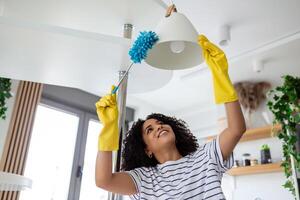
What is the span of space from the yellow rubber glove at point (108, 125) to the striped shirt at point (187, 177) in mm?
172

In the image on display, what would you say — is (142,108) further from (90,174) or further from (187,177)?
(187,177)

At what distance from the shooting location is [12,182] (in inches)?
45.1

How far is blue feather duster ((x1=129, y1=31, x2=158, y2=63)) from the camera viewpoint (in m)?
0.95

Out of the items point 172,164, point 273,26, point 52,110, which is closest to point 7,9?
point 172,164

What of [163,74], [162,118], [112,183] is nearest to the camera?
[112,183]

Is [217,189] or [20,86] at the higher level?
[20,86]

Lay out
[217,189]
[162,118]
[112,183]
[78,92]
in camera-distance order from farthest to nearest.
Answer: [78,92], [162,118], [112,183], [217,189]

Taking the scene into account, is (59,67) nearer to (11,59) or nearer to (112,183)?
(11,59)

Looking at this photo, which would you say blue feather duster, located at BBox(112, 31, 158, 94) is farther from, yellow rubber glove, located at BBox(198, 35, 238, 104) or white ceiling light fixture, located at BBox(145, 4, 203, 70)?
yellow rubber glove, located at BBox(198, 35, 238, 104)

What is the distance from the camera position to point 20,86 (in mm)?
2941

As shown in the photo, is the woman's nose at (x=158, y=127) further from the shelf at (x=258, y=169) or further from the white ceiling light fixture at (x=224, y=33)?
the shelf at (x=258, y=169)

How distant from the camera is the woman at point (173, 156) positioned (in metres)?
1.01

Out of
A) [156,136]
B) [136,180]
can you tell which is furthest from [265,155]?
[136,180]

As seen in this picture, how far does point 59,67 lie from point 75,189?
2399 mm
